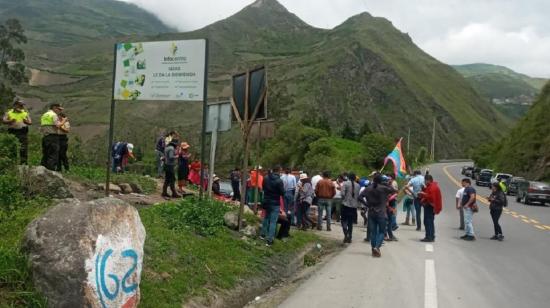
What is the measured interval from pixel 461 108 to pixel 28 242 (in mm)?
160750

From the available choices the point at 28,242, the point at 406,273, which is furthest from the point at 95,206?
the point at 406,273

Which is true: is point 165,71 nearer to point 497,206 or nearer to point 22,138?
point 22,138

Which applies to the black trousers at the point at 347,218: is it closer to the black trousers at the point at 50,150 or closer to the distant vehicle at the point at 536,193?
the black trousers at the point at 50,150

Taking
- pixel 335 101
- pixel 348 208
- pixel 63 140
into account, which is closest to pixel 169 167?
pixel 63 140

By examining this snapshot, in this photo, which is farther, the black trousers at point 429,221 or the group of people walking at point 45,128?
the black trousers at point 429,221

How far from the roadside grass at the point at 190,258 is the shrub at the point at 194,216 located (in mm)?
19

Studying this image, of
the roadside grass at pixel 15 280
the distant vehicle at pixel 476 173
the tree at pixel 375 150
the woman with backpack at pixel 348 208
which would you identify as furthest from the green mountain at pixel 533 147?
the roadside grass at pixel 15 280

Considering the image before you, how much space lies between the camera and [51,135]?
1225cm

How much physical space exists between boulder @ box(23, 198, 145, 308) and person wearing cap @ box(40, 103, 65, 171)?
6587mm

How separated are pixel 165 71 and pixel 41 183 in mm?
3414

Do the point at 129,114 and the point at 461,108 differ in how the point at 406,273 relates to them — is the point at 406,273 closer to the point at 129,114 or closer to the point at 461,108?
the point at 129,114

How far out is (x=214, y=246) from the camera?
9.95 metres

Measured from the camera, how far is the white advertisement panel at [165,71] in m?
11.4

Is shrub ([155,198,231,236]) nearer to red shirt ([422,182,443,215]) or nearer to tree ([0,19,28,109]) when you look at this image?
red shirt ([422,182,443,215])
